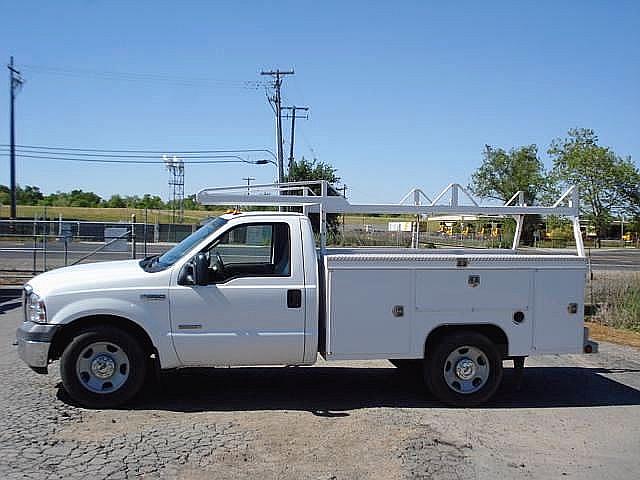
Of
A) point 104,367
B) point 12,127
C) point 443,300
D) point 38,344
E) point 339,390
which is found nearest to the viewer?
point 38,344

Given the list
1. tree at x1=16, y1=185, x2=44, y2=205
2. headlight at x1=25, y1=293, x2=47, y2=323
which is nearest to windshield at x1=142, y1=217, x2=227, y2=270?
headlight at x1=25, y1=293, x2=47, y2=323

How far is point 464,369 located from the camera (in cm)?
735

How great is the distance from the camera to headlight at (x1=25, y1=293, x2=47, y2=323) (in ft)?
22.1

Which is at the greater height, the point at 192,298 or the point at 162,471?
the point at 192,298

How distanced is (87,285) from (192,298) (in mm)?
1060

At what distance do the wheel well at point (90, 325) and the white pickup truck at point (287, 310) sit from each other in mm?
11

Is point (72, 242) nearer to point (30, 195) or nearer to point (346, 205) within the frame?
point (346, 205)

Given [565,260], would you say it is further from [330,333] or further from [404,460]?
[404,460]

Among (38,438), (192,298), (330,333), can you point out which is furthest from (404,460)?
(38,438)

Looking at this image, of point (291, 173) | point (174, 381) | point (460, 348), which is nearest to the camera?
point (460, 348)

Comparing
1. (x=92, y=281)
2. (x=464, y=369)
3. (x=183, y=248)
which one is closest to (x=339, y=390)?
(x=464, y=369)

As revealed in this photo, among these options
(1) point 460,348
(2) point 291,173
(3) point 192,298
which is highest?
(2) point 291,173

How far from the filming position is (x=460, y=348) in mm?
7320

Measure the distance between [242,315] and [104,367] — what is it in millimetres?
1471
